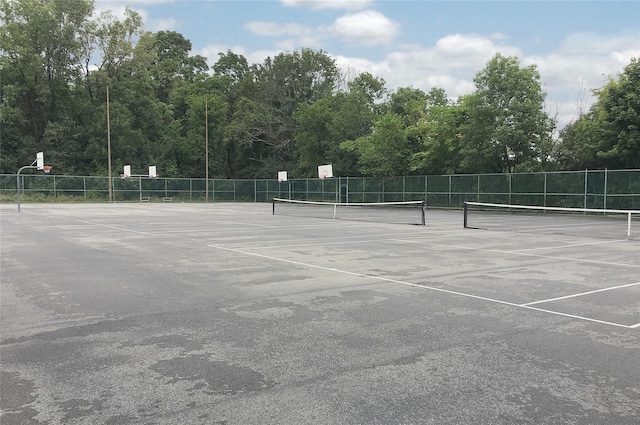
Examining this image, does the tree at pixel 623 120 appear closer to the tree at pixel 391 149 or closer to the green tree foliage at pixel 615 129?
the green tree foliage at pixel 615 129

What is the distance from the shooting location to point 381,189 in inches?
1740

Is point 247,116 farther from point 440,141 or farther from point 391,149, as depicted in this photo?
point 440,141

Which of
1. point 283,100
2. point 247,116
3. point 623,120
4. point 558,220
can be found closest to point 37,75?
point 247,116

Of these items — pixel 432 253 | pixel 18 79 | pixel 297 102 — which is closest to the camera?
pixel 432 253

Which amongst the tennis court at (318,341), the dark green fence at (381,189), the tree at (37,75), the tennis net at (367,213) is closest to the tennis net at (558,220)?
the dark green fence at (381,189)

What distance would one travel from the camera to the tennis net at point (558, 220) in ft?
62.4

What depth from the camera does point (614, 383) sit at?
4.04 metres

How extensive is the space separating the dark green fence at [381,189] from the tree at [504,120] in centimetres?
239

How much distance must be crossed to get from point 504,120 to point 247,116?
40.3m

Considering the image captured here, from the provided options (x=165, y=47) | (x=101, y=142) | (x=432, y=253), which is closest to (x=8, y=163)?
(x=101, y=142)

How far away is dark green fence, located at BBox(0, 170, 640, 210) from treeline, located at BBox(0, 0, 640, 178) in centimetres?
231

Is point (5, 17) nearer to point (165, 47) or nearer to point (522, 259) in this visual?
point (165, 47)

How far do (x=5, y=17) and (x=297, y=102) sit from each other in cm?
3607

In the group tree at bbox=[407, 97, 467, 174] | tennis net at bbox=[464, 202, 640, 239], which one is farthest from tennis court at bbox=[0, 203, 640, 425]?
tree at bbox=[407, 97, 467, 174]
